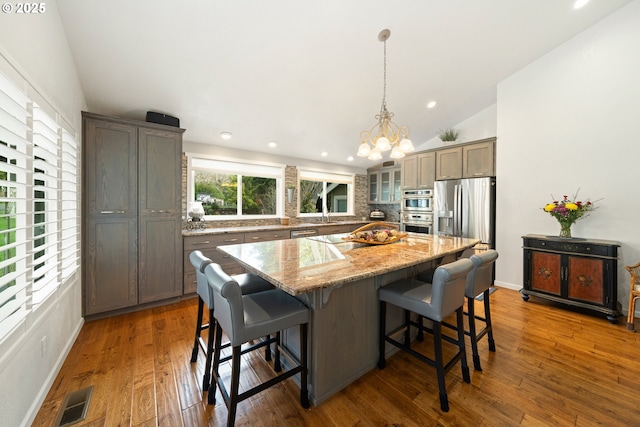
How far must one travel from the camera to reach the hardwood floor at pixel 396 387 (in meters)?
1.52

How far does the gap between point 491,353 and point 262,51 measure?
360 cm

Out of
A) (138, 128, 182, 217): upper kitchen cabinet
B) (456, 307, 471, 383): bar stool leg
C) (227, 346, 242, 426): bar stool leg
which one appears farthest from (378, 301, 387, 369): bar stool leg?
(138, 128, 182, 217): upper kitchen cabinet

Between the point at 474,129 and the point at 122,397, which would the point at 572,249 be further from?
the point at 122,397

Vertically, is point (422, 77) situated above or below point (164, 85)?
above

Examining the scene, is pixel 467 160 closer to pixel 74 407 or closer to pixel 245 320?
pixel 245 320

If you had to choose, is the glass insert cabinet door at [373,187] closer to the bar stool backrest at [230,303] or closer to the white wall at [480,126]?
the white wall at [480,126]

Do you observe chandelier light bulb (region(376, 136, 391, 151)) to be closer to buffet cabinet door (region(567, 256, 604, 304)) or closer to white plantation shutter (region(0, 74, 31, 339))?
white plantation shutter (region(0, 74, 31, 339))

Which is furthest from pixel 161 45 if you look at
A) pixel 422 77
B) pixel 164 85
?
pixel 422 77

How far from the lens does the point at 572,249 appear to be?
3.07 m

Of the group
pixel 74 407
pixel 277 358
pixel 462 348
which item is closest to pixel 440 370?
pixel 462 348

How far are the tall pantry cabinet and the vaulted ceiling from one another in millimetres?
459

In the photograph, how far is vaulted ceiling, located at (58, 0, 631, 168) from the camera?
2.21 metres

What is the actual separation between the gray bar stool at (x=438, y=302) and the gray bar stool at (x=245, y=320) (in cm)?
71

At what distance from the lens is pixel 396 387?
1.79 m
